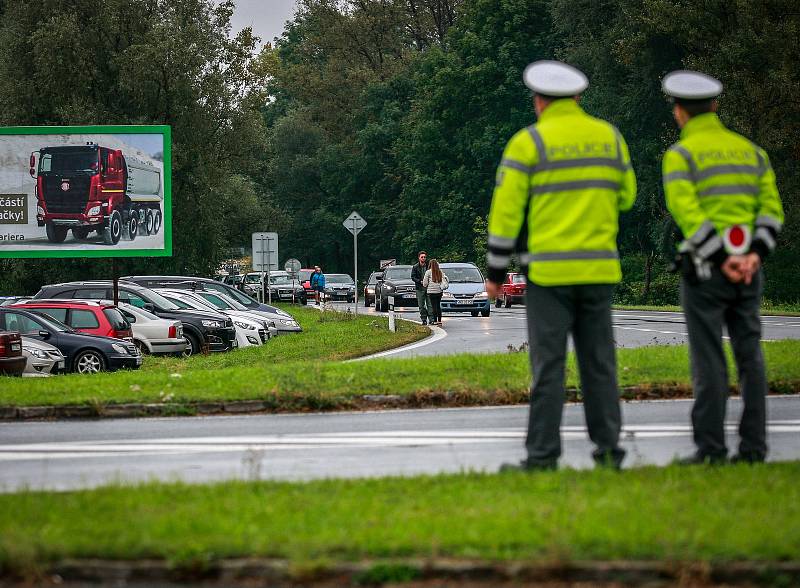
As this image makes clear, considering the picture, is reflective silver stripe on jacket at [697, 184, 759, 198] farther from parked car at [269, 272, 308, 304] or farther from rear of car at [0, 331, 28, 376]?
parked car at [269, 272, 308, 304]

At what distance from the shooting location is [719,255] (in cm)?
765

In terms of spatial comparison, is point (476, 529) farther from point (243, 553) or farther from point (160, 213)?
point (160, 213)

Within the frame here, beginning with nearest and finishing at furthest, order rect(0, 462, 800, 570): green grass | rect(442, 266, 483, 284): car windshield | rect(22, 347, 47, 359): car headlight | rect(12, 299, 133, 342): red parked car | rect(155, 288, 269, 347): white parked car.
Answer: rect(0, 462, 800, 570): green grass < rect(22, 347, 47, 359): car headlight < rect(12, 299, 133, 342): red parked car < rect(155, 288, 269, 347): white parked car < rect(442, 266, 483, 284): car windshield

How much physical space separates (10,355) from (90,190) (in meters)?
11.4

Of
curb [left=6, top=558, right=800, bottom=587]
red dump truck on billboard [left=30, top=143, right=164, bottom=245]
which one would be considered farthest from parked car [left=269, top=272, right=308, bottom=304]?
curb [left=6, top=558, right=800, bottom=587]

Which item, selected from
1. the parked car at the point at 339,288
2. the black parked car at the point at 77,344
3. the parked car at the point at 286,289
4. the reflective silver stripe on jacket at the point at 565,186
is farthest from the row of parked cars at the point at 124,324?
the parked car at the point at 339,288

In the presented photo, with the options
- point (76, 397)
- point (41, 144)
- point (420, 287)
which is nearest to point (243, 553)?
point (76, 397)

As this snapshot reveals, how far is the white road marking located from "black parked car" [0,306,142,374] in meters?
14.8

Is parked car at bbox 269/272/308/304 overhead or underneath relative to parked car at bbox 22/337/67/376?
overhead

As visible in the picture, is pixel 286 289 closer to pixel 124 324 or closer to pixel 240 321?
pixel 240 321

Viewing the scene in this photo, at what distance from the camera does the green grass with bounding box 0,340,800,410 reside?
13.6 m

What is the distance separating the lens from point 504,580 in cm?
520

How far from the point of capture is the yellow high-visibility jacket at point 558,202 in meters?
7.48

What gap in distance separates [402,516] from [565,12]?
60087mm
